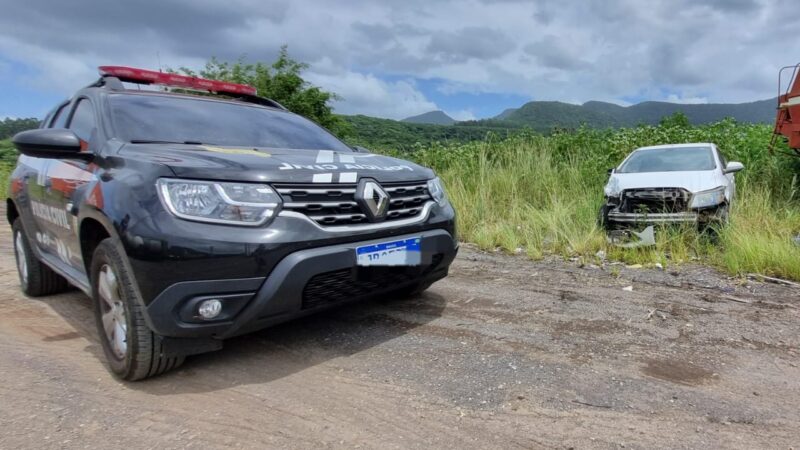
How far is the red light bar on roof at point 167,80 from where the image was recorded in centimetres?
363

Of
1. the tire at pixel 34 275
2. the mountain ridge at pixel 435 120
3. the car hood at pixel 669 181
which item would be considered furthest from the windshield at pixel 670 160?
the mountain ridge at pixel 435 120

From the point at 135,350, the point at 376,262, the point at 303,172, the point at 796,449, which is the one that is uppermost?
the point at 303,172

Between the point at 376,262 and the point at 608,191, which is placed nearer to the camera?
the point at 376,262

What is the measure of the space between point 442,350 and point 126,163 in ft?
6.46

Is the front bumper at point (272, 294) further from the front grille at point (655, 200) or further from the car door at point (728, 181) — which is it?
the car door at point (728, 181)

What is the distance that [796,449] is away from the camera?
189 cm

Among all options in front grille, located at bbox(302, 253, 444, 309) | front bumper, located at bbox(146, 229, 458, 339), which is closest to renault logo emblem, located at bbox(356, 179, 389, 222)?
front bumper, located at bbox(146, 229, 458, 339)

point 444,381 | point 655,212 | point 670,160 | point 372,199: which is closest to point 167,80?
point 372,199

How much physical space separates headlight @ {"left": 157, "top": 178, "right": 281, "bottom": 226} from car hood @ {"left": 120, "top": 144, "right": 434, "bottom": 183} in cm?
4

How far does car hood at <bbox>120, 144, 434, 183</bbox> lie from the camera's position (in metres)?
2.34

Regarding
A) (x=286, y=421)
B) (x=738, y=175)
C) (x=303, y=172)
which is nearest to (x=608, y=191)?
(x=738, y=175)

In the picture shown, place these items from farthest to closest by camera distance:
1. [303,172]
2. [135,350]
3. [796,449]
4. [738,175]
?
[738,175]
[303,172]
[135,350]
[796,449]

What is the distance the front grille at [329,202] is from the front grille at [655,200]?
14.7ft

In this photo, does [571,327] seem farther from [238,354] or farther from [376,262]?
[238,354]
